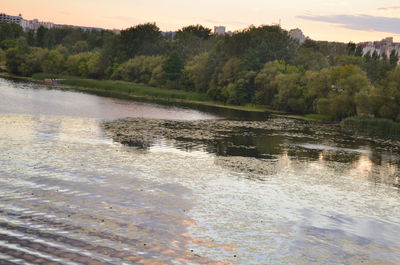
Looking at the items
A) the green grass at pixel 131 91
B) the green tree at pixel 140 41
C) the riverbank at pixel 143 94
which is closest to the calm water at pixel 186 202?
the riverbank at pixel 143 94

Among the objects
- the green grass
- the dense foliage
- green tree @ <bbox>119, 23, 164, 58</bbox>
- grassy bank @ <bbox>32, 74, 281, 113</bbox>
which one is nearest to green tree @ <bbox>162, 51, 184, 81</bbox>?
the dense foliage

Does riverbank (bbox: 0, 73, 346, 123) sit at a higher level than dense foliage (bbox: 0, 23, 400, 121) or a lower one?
lower

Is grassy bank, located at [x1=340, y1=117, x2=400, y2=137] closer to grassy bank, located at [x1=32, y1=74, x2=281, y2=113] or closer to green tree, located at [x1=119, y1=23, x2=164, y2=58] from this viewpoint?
grassy bank, located at [x1=32, y1=74, x2=281, y2=113]

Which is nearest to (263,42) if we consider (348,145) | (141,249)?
(348,145)

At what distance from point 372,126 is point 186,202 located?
2493 inches

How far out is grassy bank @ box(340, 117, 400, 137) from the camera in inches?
3095

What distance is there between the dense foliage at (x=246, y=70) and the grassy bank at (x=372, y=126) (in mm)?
2616

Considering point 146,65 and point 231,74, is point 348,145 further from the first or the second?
point 146,65

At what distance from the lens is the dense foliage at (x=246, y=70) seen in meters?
90.5

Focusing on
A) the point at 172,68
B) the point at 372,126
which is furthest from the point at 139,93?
the point at 372,126

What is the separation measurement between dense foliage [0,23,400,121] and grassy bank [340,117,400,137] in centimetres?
262

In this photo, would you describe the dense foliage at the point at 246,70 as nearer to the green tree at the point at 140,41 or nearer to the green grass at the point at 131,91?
the green tree at the point at 140,41

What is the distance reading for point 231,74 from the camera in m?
127

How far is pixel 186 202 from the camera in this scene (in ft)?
87.0
